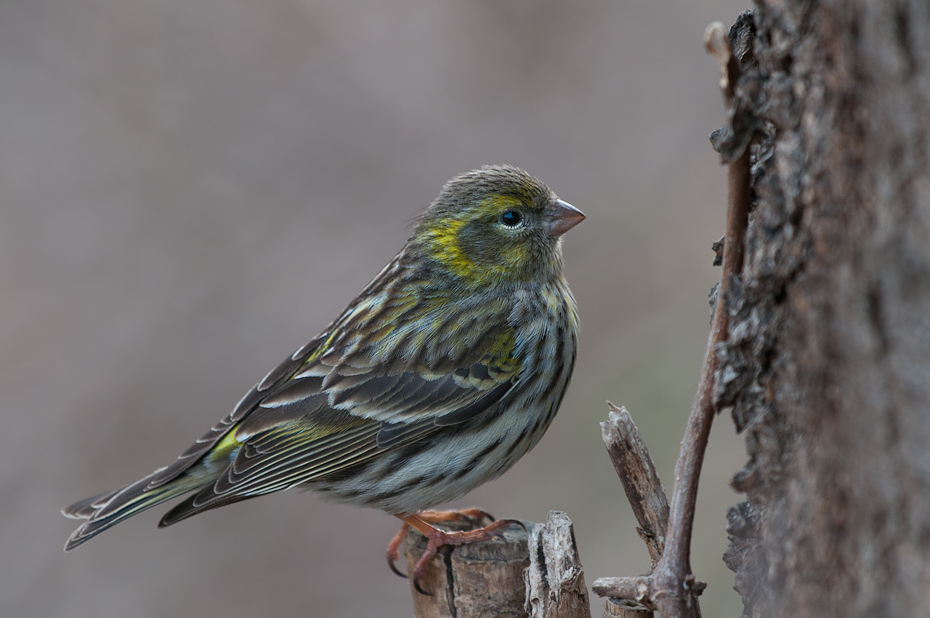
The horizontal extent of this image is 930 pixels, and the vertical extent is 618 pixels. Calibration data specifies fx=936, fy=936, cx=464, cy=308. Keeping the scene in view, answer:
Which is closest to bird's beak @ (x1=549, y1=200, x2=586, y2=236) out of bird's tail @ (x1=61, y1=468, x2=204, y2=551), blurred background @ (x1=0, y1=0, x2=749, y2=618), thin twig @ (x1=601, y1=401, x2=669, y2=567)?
thin twig @ (x1=601, y1=401, x2=669, y2=567)

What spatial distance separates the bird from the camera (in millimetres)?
4617

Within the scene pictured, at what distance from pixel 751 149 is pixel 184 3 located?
32.7ft

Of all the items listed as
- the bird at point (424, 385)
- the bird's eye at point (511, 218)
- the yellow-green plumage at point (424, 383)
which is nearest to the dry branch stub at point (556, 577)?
the bird at point (424, 385)

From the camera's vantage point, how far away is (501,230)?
5078 millimetres

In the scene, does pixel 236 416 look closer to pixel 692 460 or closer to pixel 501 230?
pixel 501 230

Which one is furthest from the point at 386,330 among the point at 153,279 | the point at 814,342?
the point at 153,279

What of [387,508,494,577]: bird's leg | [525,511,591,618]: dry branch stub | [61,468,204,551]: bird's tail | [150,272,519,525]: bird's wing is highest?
[150,272,519,525]: bird's wing

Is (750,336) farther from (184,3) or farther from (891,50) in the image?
(184,3)

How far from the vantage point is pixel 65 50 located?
10641mm

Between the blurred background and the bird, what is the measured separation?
2630 millimetres

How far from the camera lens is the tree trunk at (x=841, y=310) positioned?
5.97 feet

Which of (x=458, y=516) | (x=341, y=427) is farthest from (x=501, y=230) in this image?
(x=458, y=516)

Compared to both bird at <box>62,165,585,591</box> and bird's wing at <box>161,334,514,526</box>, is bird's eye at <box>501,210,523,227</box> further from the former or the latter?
bird's wing at <box>161,334,514,526</box>

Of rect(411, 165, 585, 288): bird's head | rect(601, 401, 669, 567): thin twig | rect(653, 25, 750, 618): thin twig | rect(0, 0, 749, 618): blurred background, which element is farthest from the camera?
rect(0, 0, 749, 618): blurred background
